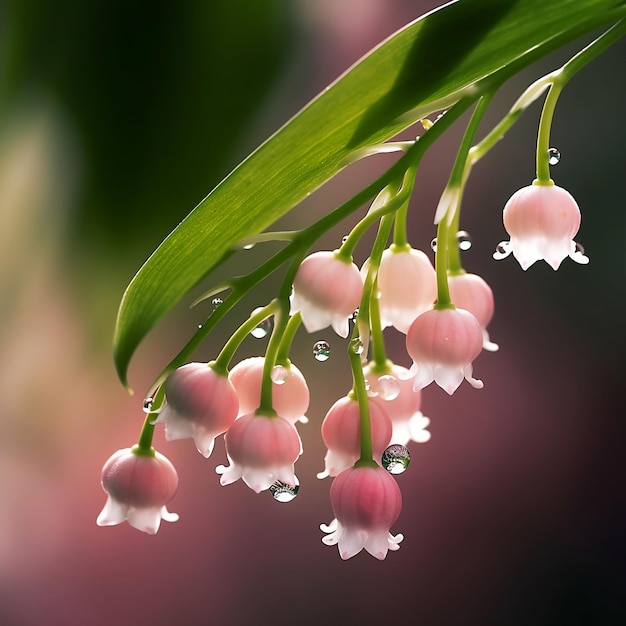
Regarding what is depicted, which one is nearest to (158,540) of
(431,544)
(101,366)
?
(101,366)

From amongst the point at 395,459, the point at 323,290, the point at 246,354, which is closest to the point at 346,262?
the point at 323,290

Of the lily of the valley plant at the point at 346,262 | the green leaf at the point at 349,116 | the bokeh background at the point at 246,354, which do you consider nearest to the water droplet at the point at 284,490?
the lily of the valley plant at the point at 346,262

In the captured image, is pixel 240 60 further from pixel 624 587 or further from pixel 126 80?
pixel 624 587

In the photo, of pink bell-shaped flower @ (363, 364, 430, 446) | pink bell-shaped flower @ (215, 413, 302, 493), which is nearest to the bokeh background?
pink bell-shaped flower @ (363, 364, 430, 446)

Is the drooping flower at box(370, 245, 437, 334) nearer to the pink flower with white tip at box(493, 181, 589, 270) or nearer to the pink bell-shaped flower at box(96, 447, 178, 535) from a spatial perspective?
the pink flower with white tip at box(493, 181, 589, 270)

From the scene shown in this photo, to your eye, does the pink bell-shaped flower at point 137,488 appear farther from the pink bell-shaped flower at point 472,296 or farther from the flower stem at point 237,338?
the pink bell-shaped flower at point 472,296

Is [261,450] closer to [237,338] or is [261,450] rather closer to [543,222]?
[237,338]
